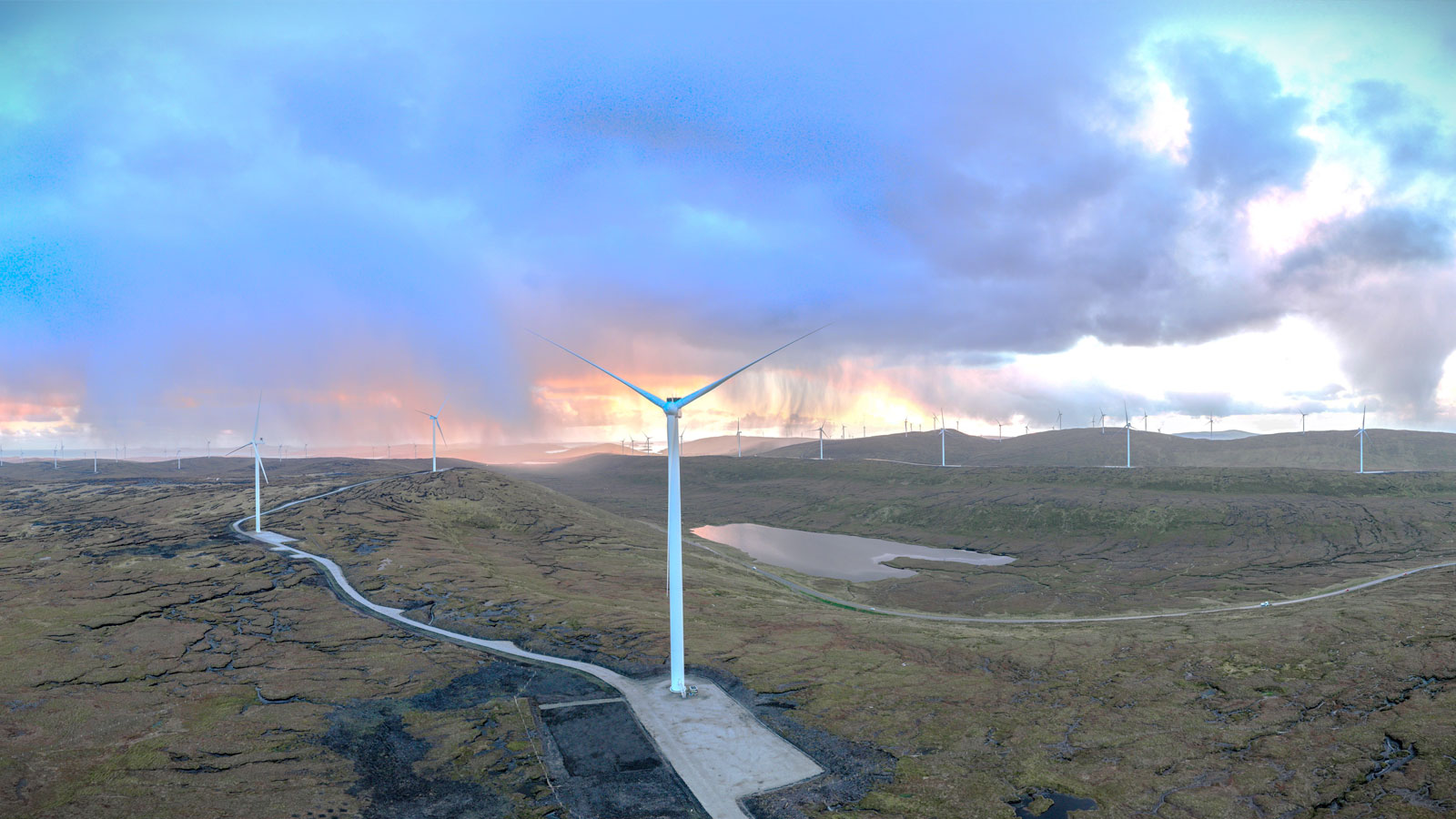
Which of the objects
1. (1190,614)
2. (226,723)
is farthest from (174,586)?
(1190,614)

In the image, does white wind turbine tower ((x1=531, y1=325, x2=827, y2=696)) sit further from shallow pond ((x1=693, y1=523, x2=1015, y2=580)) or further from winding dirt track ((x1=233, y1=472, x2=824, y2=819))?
shallow pond ((x1=693, y1=523, x2=1015, y2=580))

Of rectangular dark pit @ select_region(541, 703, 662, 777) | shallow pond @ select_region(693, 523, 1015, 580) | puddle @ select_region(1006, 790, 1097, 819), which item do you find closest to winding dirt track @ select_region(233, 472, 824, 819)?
rectangular dark pit @ select_region(541, 703, 662, 777)

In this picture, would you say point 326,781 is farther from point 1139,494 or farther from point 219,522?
point 1139,494

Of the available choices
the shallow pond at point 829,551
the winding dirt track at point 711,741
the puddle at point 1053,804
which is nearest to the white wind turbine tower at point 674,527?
the winding dirt track at point 711,741

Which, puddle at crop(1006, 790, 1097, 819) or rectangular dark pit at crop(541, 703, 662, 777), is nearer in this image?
puddle at crop(1006, 790, 1097, 819)

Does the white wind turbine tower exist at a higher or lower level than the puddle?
higher

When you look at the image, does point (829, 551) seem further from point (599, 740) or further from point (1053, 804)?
point (1053, 804)

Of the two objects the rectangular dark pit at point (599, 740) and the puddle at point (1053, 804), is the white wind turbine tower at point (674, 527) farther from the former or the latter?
the puddle at point (1053, 804)

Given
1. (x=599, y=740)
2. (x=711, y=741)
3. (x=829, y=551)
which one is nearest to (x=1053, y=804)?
(x=711, y=741)

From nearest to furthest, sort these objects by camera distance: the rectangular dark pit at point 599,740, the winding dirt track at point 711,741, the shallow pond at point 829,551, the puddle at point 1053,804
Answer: the puddle at point 1053,804
the winding dirt track at point 711,741
the rectangular dark pit at point 599,740
the shallow pond at point 829,551
